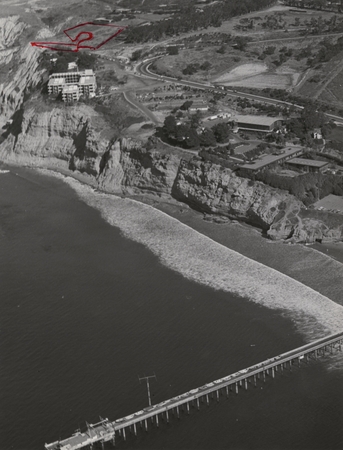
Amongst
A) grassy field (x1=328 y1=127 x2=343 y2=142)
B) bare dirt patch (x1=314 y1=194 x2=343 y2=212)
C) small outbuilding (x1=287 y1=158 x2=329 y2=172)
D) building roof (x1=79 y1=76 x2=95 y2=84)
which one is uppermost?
building roof (x1=79 y1=76 x2=95 y2=84)

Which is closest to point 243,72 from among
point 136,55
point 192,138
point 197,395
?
point 136,55

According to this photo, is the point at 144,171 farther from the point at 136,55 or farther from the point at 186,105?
the point at 136,55

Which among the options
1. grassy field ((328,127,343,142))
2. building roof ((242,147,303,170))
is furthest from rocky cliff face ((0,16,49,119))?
grassy field ((328,127,343,142))

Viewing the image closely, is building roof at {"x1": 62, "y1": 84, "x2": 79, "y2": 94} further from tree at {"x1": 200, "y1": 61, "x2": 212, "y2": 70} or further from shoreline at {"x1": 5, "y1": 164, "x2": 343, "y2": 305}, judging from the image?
shoreline at {"x1": 5, "y1": 164, "x2": 343, "y2": 305}

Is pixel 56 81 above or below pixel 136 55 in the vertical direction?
below

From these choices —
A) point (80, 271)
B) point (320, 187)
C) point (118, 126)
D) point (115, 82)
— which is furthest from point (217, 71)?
point (80, 271)

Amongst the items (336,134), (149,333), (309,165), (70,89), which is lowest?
(149,333)
